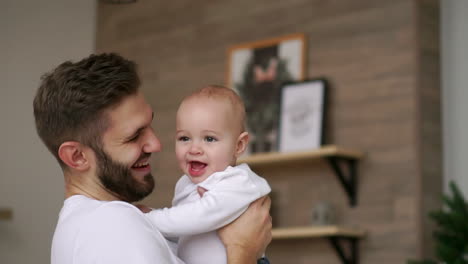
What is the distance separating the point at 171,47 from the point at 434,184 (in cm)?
216

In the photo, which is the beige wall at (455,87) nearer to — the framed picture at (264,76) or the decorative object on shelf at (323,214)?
the decorative object on shelf at (323,214)

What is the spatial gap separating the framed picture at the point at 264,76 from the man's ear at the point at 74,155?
3.14 m

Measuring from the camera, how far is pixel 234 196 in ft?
6.69

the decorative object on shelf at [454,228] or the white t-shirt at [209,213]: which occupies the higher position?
the white t-shirt at [209,213]

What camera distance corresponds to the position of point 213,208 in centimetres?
199

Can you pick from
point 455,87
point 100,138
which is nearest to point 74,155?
point 100,138

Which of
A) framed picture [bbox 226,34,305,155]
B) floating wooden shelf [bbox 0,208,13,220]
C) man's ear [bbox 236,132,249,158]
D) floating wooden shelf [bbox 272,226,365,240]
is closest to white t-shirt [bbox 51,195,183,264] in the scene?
man's ear [bbox 236,132,249,158]

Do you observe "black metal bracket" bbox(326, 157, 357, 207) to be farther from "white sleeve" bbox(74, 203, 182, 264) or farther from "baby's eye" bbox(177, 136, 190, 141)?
"white sleeve" bbox(74, 203, 182, 264)

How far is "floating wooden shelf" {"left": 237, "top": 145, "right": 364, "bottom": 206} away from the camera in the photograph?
4.65 m

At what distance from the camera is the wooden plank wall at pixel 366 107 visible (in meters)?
4.56

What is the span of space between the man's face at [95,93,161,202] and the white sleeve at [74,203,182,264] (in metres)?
0.16

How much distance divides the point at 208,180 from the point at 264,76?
10.6ft

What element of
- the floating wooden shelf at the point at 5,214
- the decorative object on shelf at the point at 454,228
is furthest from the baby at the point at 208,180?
the floating wooden shelf at the point at 5,214

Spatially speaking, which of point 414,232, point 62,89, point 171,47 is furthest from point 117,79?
point 171,47
